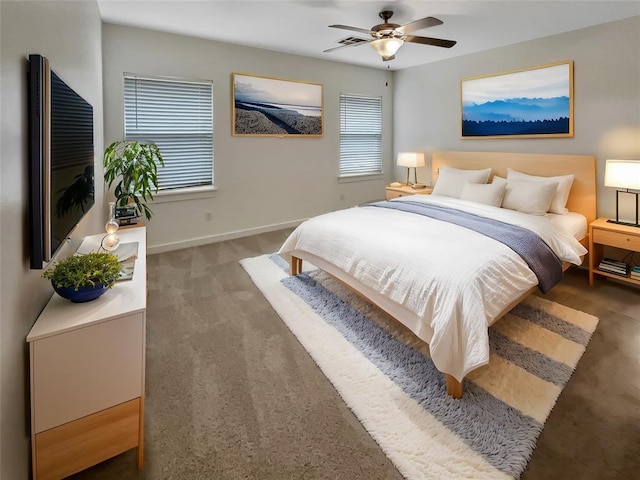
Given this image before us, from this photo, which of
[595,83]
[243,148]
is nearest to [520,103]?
[595,83]

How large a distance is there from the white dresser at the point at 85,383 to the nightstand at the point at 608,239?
12.2 ft

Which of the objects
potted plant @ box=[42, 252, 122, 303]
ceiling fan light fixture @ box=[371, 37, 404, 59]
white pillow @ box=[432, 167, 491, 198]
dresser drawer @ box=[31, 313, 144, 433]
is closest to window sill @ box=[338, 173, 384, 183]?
white pillow @ box=[432, 167, 491, 198]

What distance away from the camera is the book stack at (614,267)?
124 inches

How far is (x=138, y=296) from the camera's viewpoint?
1568 mm

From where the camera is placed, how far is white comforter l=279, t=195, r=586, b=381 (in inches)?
70.7

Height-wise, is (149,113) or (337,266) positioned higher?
(149,113)

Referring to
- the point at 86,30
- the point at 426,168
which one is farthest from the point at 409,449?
the point at 426,168

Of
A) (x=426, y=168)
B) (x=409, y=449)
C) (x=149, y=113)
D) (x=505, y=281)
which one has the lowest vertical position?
(x=409, y=449)

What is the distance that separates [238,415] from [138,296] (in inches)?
30.3

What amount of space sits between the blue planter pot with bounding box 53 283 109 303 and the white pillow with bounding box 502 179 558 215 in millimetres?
3713

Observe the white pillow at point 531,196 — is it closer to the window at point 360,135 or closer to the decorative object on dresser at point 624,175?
the decorative object on dresser at point 624,175

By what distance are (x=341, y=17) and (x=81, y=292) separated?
334 cm

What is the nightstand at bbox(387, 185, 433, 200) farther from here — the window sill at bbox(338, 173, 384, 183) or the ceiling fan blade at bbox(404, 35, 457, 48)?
the ceiling fan blade at bbox(404, 35, 457, 48)

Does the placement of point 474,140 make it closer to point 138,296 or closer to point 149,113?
point 149,113
